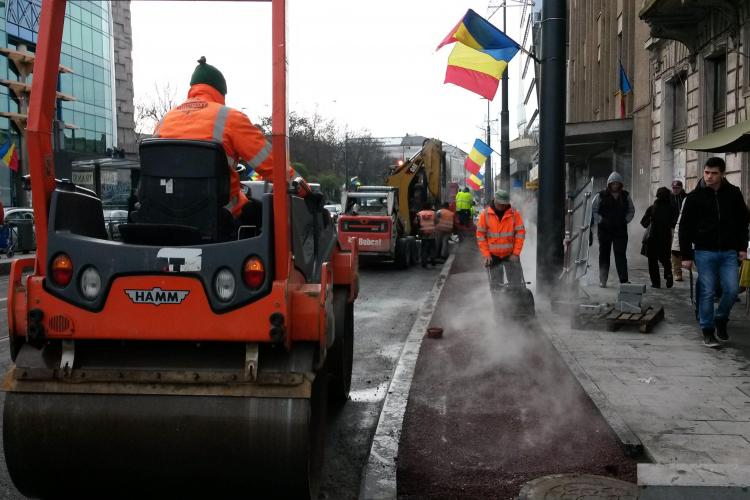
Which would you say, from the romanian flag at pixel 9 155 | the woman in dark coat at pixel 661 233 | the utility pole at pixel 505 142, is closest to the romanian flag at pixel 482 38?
the woman in dark coat at pixel 661 233

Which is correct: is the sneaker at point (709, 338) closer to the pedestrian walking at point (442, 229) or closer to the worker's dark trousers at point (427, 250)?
the worker's dark trousers at point (427, 250)

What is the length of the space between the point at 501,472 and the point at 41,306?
9.01ft

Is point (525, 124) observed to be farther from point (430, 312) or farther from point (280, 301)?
point (280, 301)

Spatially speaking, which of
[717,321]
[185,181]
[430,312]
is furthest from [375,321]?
[185,181]

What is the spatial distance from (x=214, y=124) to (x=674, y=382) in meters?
4.44

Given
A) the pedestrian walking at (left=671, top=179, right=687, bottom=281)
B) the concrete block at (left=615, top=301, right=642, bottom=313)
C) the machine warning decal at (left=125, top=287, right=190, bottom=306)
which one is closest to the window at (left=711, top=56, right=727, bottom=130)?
the pedestrian walking at (left=671, top=179, right=687, bottom=281)

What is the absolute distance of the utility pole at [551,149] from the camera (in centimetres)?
1015

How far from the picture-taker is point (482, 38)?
11.4 meters

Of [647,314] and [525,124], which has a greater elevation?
[525,124]

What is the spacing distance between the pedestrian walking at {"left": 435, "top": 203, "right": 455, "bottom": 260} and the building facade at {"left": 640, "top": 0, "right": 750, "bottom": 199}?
5328 millimetres

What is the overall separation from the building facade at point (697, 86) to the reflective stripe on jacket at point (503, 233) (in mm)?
2927

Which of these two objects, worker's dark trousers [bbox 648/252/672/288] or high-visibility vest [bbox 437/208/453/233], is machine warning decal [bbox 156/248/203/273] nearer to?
worker's dark trousers [bbox 648/252/672/288]

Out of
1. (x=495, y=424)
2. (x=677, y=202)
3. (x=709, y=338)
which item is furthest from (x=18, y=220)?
(x=495, y=424)

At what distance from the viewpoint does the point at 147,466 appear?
3465 millimetres
